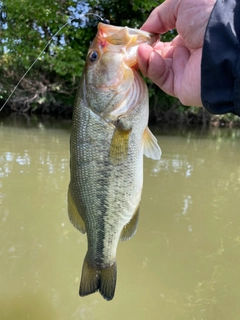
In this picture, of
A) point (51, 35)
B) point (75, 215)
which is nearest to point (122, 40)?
point (75, 215)

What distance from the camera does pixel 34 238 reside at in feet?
14.5

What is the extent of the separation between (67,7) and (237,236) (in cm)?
1306

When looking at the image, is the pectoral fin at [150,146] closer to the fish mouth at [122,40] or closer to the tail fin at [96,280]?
the fish mouth at [122,40]

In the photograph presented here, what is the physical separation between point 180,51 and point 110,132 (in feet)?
2.51

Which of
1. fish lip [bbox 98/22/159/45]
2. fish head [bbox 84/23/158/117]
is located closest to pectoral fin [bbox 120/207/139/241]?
fish head [bbox 84/23/158/117]


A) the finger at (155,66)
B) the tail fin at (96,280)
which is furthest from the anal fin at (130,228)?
the finger at (155,66)

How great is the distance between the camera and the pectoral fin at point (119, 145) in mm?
1931

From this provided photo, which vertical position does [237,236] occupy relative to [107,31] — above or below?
below

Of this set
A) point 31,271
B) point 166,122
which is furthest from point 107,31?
point 166,122

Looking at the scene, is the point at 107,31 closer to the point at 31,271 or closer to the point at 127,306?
the point at 127,306

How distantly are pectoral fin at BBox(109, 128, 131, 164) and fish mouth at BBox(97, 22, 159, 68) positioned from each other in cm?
42

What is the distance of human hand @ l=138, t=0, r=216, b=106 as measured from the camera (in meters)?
1.96

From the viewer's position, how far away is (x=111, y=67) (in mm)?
2010

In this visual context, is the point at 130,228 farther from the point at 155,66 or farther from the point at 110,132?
the point at 155,66
